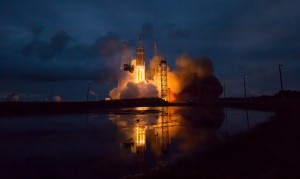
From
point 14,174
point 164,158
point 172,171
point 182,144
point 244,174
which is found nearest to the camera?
point 244,174

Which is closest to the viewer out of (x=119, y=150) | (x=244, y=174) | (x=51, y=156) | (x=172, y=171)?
(x=244, y=174)

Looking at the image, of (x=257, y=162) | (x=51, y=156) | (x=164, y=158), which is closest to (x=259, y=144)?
(x=257, y=162)

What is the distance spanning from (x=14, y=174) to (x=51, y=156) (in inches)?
166

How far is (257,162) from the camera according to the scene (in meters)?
11.8

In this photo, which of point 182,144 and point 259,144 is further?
point 182,144

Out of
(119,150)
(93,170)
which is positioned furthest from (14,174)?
(119,150)

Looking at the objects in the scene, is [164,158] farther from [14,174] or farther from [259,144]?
[14,174]

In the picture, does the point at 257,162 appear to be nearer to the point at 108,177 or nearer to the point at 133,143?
the point at 108,177

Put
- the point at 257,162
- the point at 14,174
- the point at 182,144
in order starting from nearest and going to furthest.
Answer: the point at 257,162
the point at 14,174
the point at 182,144

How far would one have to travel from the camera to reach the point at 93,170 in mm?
13352

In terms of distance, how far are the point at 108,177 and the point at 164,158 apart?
4.37 m

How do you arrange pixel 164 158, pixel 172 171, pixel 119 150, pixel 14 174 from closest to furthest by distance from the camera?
pixel 172 171, pixel 14 174, pixel 164 158, pixel 119 150

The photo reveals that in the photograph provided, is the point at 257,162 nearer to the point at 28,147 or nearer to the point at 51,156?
the point at 51,156

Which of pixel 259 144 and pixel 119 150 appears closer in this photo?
pixel 259 144
